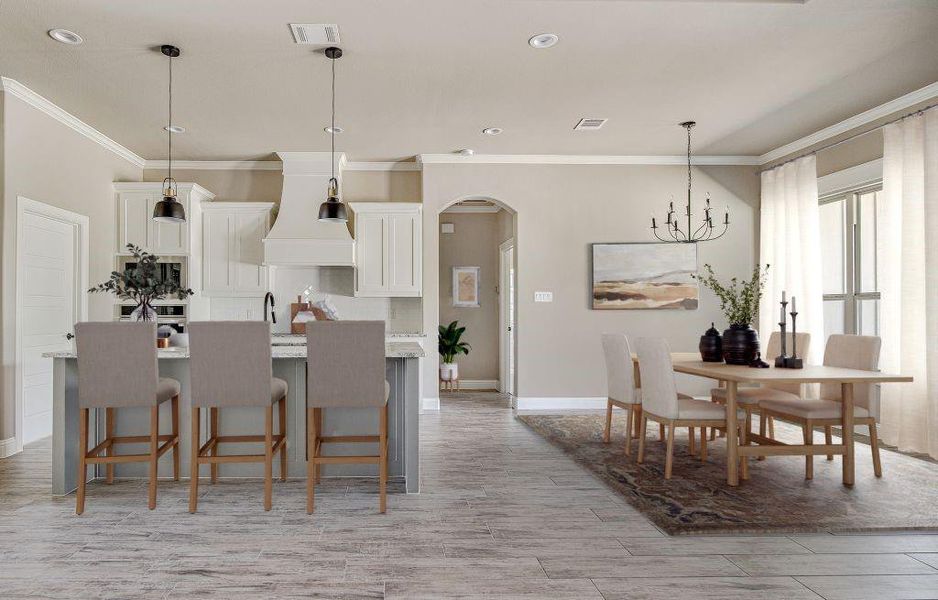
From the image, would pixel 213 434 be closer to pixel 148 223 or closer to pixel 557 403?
pixel 148 223

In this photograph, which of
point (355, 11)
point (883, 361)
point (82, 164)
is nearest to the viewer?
point (355, 11)

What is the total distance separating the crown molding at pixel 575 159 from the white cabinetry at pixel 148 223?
2.46 meters

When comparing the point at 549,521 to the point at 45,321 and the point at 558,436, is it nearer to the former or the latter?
the point at 558,436

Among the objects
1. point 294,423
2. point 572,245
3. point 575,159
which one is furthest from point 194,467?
point 575,159

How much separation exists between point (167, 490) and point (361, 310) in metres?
3.30

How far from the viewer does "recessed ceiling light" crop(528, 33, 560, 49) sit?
349cm

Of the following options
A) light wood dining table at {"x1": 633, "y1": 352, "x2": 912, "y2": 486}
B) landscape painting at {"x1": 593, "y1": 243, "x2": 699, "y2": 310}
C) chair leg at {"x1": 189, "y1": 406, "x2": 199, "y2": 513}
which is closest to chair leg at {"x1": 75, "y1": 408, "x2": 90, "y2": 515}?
chair leg at {"x1": 189, "y1": 406, "x2": 199, "y2": 513}

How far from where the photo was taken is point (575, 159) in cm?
629

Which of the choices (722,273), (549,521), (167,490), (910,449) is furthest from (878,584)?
(722,273)

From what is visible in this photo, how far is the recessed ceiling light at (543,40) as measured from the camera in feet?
11.4

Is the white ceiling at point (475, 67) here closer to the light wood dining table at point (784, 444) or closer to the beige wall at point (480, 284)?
the light wood dining table at point (784, 444)

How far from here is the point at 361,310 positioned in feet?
21.1

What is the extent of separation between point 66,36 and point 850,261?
20.3ft

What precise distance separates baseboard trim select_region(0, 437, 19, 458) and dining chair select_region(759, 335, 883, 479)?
532cm
